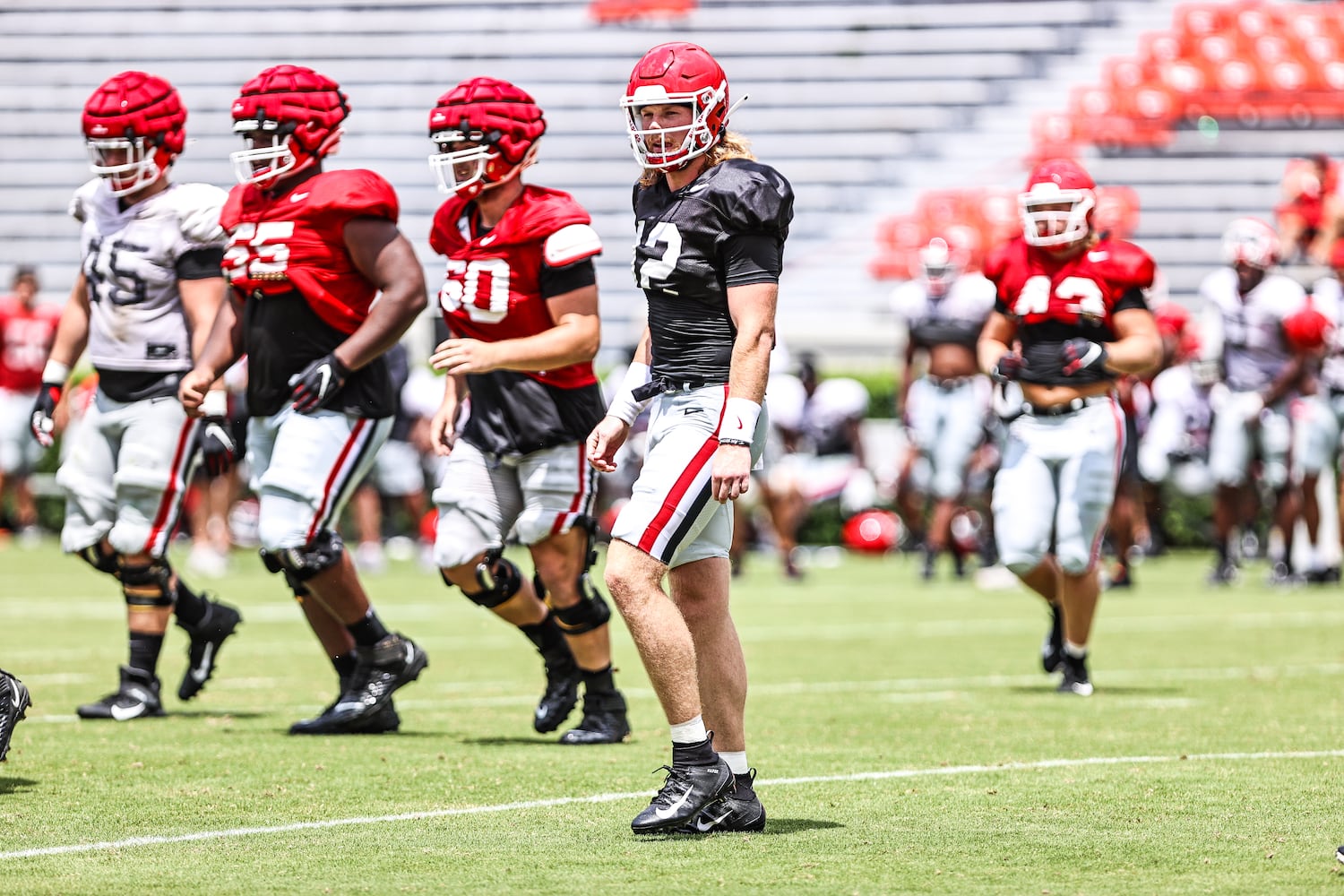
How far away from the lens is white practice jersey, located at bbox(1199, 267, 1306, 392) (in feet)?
42.4

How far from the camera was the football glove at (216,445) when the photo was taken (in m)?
6.88

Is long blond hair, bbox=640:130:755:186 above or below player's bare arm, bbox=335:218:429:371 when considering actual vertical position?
above

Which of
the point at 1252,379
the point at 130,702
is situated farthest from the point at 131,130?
the point at 1252,379

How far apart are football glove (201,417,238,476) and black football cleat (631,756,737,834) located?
2881 mm

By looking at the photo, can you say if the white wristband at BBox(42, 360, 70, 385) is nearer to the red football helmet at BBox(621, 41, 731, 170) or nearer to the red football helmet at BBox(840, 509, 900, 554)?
the red football helmet at BBox(621, 41, 731, 170)

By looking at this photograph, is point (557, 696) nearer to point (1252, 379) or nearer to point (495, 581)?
point (495, 581)

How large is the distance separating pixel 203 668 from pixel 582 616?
5.03 feet

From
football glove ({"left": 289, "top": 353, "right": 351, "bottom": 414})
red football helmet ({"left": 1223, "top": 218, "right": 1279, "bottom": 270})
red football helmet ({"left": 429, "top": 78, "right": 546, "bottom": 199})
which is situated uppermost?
red football helmet ({"left": 429, "top": 78, "right": 546, "bottom": 199})

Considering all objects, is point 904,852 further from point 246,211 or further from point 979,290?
point 979,290

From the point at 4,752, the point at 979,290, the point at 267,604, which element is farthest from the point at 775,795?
the point at 979,290

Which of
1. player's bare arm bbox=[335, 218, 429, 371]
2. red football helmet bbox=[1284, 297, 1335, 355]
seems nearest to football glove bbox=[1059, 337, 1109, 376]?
player's bare arm bbox=[335, 218, 429, 371]

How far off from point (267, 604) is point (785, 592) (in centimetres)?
333

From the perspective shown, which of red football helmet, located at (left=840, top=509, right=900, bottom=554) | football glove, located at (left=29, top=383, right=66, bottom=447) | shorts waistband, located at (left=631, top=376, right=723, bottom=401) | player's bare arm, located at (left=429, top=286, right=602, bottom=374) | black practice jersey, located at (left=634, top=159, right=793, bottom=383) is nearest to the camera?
black practice jersey, located at (left=634, top=159, right=793, bottom=383)

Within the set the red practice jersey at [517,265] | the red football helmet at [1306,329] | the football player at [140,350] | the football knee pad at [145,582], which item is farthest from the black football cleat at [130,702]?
the red football helmet at [1306,329]
